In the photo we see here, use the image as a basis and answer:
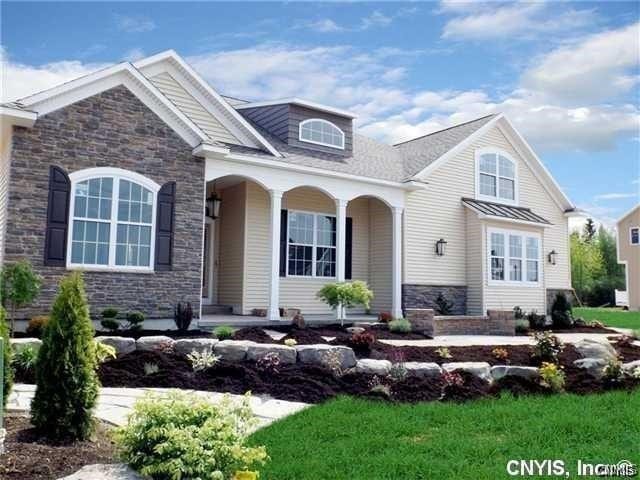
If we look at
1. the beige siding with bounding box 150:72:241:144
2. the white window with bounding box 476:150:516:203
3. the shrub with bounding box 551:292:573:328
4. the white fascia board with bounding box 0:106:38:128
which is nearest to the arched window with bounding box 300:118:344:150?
the beige siding with bounding box 150:72:241:144

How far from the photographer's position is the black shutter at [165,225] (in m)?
11.2

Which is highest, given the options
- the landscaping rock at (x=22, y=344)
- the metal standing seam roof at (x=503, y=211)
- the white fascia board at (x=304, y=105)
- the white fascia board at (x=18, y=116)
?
the white fascia board at (x=304, y=105)

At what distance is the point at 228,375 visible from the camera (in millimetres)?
6875

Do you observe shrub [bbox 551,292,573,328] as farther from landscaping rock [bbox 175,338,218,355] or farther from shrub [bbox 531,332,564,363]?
landscaping rock [bbox 175,338,218,355]

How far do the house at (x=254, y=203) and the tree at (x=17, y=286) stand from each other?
565mm

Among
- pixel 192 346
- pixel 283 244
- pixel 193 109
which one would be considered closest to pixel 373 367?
pixel 192 346

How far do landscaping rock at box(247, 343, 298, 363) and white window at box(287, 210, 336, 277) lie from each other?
289 inches

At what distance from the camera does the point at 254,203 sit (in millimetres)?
14391

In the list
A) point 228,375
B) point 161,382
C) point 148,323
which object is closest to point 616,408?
point 228,375

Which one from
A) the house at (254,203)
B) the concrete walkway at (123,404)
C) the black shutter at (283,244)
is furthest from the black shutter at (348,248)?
the concrete walkway at (123,404)

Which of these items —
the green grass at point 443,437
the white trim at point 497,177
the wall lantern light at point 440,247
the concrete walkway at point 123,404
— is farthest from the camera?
the white trim at point 497,177

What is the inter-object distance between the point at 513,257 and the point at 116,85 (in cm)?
1251

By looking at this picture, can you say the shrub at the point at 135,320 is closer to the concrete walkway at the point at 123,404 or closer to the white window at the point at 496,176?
the concrete walkway at the point at 123,404

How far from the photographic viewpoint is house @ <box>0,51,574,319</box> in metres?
10.3
